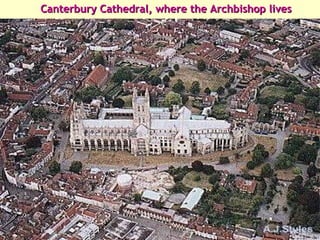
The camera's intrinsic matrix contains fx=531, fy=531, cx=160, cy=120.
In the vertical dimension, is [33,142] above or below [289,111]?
below

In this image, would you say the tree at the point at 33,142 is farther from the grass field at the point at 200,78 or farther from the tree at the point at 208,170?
the grass field at the point at 200,78

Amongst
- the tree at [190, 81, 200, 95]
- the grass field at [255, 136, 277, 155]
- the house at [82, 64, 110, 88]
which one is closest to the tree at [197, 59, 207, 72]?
the tree at [190, 81, 200, 95]

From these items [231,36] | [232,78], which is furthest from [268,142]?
[231,36]

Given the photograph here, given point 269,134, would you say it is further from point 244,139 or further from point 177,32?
point 177,32

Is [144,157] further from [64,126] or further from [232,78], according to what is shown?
[232,78]

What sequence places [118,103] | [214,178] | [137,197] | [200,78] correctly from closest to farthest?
[137,197] < [214,178] < [118,103] < [200,78]

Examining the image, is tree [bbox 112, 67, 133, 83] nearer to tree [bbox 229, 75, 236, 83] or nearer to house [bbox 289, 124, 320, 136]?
tree [bbox 229, 75, 236, 83]
